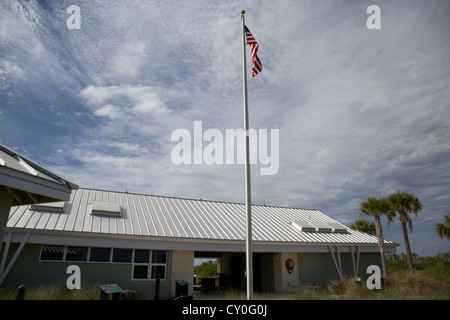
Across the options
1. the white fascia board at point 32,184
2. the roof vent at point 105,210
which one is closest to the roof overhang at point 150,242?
the roof vent at point 105,210

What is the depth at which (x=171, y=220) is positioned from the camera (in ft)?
62.0

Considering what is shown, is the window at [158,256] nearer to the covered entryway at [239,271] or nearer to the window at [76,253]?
the window at [76,253]

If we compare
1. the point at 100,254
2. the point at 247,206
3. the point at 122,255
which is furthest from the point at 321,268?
the point at 100,254

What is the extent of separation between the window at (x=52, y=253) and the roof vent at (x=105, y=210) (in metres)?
2.44

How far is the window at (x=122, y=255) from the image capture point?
16.1 meters

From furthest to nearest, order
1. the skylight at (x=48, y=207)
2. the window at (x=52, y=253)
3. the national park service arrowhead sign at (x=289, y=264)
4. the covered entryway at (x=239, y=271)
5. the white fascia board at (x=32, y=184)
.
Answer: the covered entryway at (x=239, y=271), the national park service arrowhead sign at (x=289, y=264), the skylight at (x=48, y=207), the window at (x=52, y=253), the white fascia board at (x=32, y=184)

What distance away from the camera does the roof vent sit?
667 inches

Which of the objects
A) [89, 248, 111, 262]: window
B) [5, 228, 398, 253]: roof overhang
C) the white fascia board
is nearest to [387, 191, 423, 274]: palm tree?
[5, 228, 398, 253]: roof overhang

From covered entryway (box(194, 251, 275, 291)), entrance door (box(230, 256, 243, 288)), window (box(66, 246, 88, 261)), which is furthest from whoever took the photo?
entrance door (box(230, 256, 243, 288))

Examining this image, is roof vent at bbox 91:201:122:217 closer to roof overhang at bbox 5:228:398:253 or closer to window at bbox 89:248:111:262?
window at bbox 89:248:111:262

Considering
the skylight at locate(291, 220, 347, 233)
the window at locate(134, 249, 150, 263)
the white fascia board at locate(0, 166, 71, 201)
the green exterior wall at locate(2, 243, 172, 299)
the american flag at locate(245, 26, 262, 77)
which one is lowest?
the green exterior wall at locate(2, 243, 172, 299)

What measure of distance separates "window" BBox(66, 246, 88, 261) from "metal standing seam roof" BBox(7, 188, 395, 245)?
1.31m

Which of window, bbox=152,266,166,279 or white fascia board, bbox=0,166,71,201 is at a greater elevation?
white fascia board, bbox=0,166,71,201
